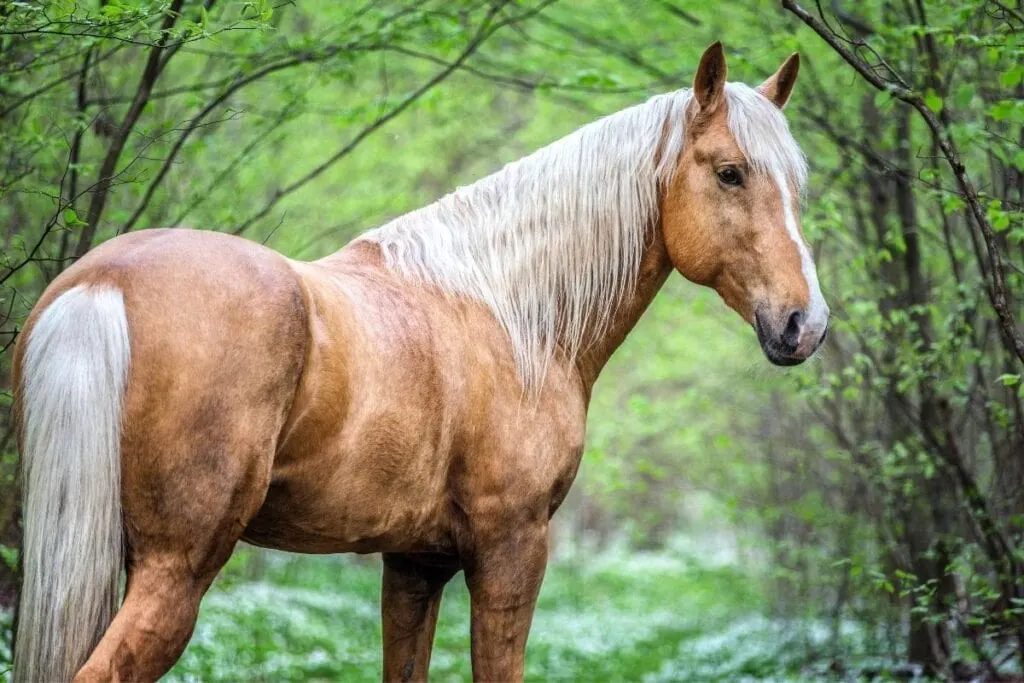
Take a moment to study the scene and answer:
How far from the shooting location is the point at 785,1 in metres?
3.80

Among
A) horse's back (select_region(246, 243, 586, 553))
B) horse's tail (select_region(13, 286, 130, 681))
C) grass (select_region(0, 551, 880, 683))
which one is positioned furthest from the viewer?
grass (select_region(0, 551, 880, 683))

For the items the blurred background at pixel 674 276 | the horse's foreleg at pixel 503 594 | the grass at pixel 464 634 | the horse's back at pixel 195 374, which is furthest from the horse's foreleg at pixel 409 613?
the grass at pixel 464 634

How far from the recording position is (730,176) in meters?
3.74

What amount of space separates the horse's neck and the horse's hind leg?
5.55 feet

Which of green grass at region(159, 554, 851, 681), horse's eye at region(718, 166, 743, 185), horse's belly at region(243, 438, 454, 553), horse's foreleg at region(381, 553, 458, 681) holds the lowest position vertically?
green grass at region(159, 554, 851, 681)

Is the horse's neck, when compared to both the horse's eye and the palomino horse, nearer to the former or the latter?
the palomino horse

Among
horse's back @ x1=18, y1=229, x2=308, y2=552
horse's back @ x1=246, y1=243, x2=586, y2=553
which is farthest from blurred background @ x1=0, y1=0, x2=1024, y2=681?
horse's back @ x1=246, y1=243, x2=586, y2=553

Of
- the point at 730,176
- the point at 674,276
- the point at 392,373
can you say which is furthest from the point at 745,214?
the point at 674,276

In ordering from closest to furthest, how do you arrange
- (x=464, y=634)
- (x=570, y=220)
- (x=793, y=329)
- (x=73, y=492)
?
1. (x=73, y=492)
2. (x=793, y=329)
3. (x=570, y=220)
4. (x=464, y=634)

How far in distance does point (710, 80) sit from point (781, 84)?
55 cm

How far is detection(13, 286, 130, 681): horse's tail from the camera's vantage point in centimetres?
249

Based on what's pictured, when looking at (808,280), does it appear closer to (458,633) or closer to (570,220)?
Result: (570,220)

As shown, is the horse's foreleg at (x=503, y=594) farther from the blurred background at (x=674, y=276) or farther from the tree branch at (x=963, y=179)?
the tree branch at (x=963, y=179)

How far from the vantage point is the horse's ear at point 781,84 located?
13.5ft
